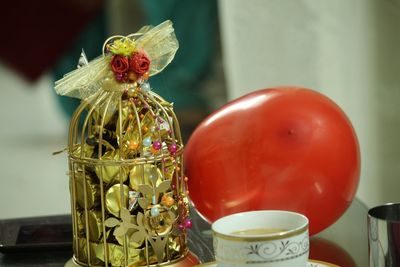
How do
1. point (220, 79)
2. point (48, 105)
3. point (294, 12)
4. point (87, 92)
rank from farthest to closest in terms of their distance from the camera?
1. point (48, 105)
2. point (220, 79)
3. point (294, 12)
4. point (87, 92)

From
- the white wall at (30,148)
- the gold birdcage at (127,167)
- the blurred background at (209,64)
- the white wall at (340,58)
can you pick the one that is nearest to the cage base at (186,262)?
the gold birdcage at (127,167)

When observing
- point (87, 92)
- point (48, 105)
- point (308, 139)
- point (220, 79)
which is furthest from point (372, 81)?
point (48, 105)

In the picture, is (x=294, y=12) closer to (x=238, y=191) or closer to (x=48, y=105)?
(x=238, y=191)

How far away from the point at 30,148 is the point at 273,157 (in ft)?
8.02

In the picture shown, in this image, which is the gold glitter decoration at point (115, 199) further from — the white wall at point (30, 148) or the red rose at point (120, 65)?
the white wall at point (30, 148)

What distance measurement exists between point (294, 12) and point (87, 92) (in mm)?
991

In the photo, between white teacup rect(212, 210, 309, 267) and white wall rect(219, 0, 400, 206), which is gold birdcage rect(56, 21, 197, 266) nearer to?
white teacup rect(212, 210, 309, 267)

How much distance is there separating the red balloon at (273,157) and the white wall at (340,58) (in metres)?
0.66

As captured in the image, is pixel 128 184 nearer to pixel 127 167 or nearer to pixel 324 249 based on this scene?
pixel 127 167

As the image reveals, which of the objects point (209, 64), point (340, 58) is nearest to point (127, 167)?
point (340, 58)

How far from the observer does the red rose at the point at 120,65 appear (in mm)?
771

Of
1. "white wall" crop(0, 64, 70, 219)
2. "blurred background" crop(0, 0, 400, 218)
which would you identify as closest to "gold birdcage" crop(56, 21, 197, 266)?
"blurred background" crop(0, 0, 400, 218)

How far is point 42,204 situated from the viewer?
101 inches

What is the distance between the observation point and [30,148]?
318 cm
